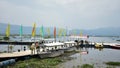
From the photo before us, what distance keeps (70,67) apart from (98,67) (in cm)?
620

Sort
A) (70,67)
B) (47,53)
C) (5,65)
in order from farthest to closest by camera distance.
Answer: (47,53) → (70,67) → (5,65)

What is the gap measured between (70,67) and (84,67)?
3158 millimetres

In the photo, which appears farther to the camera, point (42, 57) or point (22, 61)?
point (42, 57)

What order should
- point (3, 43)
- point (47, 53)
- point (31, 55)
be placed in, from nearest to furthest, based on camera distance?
point (31, 55) < point (47, 53) < point (3, 43)

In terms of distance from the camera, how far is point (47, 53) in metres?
54.5

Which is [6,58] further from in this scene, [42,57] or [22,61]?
[42,57]

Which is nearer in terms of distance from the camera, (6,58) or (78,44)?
(6,58)

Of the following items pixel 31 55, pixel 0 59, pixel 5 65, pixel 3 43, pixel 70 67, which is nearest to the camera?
pixel 5 65

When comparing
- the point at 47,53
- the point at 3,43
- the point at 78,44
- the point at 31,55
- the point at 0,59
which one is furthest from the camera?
the point at 3,43

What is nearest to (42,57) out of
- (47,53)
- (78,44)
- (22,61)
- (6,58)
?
(47,53)

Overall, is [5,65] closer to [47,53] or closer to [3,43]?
[47,53]

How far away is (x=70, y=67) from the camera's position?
45.0 metres

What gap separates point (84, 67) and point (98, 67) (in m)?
4.19

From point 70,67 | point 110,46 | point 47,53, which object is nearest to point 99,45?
point 110,46
